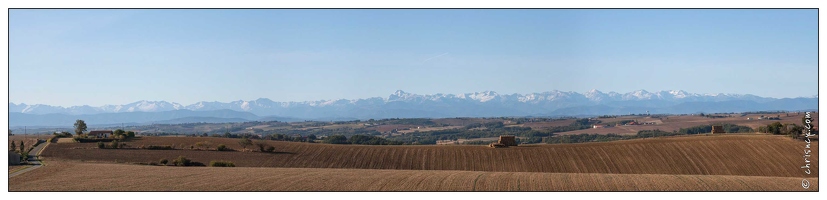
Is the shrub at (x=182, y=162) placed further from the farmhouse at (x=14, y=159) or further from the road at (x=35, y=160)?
the farmhouse at (x=14, y=159)

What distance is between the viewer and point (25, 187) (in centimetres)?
4438

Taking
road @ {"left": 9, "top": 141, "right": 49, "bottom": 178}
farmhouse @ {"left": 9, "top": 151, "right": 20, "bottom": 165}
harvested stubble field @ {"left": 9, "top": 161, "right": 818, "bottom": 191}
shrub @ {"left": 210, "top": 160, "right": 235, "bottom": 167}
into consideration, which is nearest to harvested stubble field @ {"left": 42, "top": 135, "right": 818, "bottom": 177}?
road @ {"left": 9, "top": 141, "right": 49, "bottom": 178}

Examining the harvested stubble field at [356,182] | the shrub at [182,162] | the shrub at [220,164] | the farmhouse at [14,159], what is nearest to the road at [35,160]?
the farmhouse at [14,159]

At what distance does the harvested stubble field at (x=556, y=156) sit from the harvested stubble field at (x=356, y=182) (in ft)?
65.2

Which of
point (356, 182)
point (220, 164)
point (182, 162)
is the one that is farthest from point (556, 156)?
point (182, 162)

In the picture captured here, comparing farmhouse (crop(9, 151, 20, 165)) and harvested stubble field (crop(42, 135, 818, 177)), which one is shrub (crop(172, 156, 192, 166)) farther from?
farmhouse (crop(9, 151, 20, 165))

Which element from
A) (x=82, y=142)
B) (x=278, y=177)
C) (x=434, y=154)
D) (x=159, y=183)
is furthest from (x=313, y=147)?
(x=159, y=183)

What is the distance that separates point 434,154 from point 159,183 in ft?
140

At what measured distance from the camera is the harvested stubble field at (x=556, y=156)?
72.0 meters

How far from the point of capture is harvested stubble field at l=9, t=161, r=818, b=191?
147 ft

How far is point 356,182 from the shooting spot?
47.9 metres

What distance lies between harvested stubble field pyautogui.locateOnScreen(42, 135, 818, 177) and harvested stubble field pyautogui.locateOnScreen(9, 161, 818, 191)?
65.2 feet

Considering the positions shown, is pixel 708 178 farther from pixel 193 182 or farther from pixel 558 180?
pixel 193 182

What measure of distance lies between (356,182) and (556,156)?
126 feet
